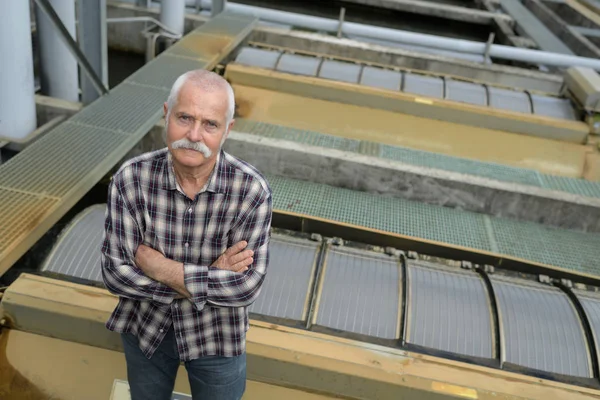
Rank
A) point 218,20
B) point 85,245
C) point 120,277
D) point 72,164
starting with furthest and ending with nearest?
point 218,20, point 72,164, point 85,245, point 120,277

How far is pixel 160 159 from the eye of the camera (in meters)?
2.01

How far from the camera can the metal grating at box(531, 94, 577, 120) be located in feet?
22.3

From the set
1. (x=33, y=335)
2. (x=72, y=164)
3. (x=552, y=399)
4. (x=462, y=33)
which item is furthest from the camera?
(x=462, y=33)

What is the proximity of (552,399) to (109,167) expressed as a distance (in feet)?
11.1

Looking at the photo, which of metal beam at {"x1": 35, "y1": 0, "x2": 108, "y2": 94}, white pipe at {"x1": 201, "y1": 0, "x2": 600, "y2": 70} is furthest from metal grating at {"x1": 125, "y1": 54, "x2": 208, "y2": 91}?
white pipe at {"x1": 201, "y1": 0, "x2": 600, "y2": 70}

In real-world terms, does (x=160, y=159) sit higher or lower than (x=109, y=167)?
higher

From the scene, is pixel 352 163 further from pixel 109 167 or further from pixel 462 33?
pixel 462 33

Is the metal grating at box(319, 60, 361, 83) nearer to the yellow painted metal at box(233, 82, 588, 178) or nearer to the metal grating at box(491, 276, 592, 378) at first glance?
the yellow painted metal at box(233, 82, 588, 178)

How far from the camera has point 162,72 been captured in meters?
6.03

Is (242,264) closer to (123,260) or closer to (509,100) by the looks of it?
(123,260)

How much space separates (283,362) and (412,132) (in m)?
4.19

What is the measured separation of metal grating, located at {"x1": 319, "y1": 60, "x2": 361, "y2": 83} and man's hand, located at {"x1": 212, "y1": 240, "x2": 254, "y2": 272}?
533 cm

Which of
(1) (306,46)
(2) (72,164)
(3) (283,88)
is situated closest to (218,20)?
(1) (306,46)

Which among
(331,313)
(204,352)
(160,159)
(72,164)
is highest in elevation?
(160,159)
